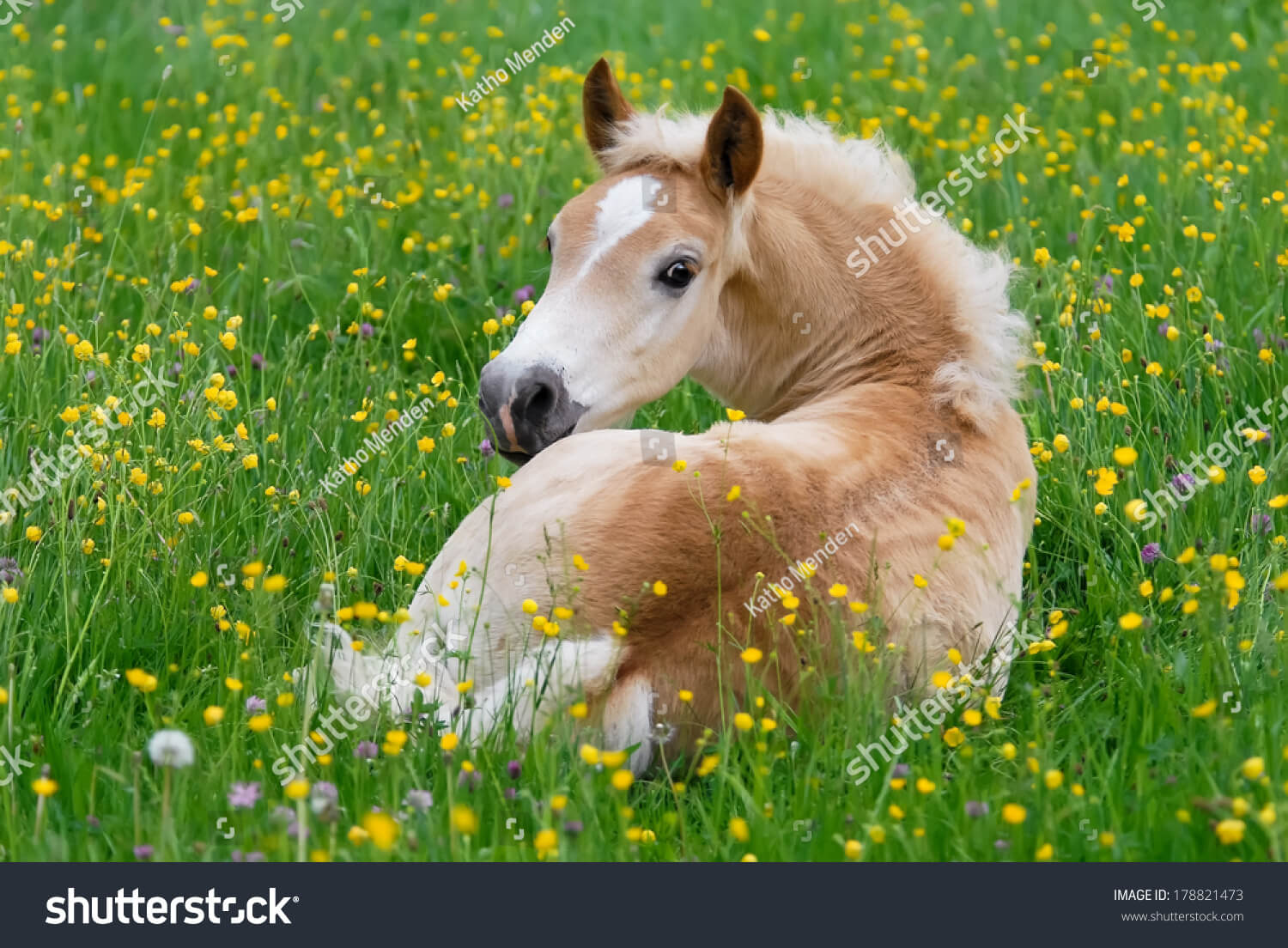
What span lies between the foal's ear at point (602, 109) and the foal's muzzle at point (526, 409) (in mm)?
953

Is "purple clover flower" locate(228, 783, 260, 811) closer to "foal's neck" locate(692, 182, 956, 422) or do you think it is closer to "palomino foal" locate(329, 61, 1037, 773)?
"palomino foal" locate(329, 61, 1037, 773)

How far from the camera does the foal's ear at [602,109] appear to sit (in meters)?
4.44

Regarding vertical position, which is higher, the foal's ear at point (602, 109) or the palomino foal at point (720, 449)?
the foal's ear at point (602, 109)

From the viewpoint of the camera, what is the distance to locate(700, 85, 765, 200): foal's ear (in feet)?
13.5

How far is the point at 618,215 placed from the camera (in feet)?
13.4

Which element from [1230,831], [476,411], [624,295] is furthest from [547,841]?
[476,411]

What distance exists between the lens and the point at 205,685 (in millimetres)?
3646

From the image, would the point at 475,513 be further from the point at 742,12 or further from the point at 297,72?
the point at 742,12

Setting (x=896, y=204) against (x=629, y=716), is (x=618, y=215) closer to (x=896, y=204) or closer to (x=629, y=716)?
(x=896, y=204)

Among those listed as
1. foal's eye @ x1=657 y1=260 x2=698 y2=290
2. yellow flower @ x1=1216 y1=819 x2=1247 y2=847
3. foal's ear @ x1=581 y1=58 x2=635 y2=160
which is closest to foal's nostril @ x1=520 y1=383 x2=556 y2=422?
foal's eye @ x1=657 y1=260 x2=698 y2=290

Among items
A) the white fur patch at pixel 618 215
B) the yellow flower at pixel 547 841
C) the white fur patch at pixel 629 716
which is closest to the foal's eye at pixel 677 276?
the white fur patch at pixel 618 215

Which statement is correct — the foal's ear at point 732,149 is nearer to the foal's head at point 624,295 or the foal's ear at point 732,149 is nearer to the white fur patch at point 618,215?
the foal's head at point 624,295
